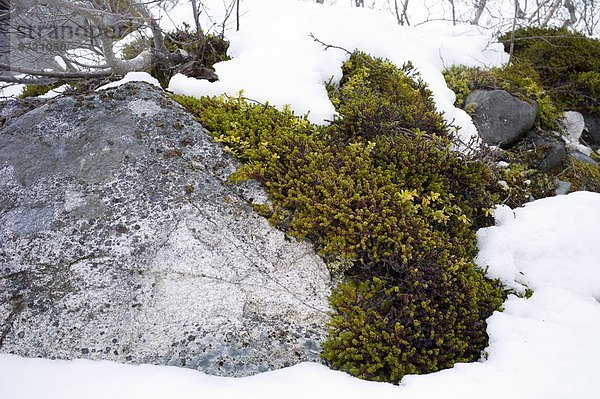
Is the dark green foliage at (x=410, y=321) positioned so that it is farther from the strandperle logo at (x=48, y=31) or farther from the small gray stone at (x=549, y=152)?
the strandperle logo at (x=48, y=31)

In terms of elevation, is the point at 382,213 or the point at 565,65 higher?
the point at 565,65

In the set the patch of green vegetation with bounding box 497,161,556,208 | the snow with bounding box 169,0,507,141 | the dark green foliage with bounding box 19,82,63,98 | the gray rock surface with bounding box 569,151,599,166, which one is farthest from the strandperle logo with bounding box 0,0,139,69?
the gray rock surface with bounding box 569,151,599,166

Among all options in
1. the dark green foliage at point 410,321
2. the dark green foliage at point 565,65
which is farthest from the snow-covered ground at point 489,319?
the dark green foliage at point 565,65

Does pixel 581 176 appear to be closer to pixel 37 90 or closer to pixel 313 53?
pixel 313 53

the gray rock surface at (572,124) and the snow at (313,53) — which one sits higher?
the snow at (313,53)

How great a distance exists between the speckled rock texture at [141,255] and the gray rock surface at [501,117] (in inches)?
130

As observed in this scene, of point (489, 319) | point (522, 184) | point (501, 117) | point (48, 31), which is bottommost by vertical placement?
point (489, 319)

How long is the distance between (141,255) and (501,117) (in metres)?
4.67

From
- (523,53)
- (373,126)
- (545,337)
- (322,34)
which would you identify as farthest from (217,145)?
(523,53)

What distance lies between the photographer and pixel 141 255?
3.04m

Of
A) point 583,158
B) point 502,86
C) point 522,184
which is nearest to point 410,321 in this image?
point 522,184

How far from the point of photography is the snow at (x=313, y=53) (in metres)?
4.56

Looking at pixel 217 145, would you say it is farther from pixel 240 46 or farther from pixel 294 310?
pixel 240 46

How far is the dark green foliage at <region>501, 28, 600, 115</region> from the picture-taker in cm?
636
